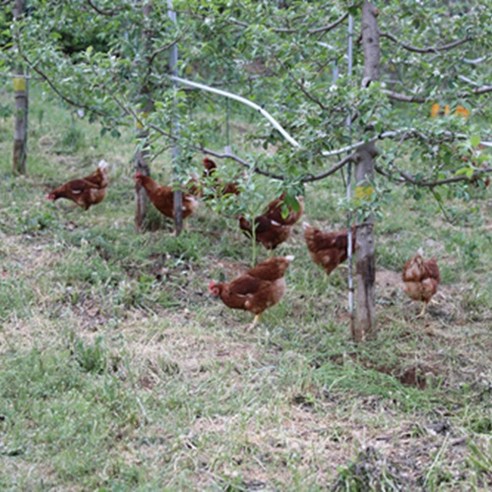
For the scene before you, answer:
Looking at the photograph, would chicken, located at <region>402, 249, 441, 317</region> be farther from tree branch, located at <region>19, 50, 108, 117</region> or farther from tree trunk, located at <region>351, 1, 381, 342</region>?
tree branch, located at <region>19, 50, 108, 117</region>

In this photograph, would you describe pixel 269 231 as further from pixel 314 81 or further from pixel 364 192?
pixel 364 192

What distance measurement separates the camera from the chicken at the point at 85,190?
7.56m

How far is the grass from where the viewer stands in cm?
357

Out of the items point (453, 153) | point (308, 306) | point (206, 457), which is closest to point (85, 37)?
point (308, 306)

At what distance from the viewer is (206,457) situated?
3674mm

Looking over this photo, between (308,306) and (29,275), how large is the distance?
7.12 ft

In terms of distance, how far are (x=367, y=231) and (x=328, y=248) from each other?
46.5 inches

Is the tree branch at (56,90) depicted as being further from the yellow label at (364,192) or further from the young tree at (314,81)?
the yellow label at (364,192)

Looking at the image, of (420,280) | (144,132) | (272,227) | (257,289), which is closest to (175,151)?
(144,132)

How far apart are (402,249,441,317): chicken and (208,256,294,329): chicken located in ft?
3.12

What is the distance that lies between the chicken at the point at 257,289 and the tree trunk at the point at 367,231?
1.89 feet

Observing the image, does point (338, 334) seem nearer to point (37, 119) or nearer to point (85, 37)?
point (85, 37)

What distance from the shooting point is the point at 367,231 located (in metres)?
5.18

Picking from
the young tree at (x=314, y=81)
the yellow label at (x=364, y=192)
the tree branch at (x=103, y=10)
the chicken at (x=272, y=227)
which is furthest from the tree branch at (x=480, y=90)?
the tree branch at (x=103, y=10)
